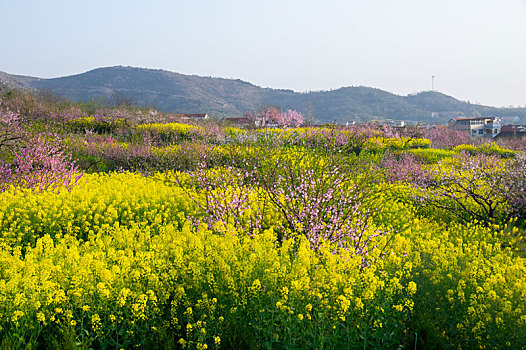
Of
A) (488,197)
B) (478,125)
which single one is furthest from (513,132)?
(488,197)

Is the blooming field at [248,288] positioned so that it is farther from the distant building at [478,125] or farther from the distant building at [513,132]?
the distant building at [478,125]

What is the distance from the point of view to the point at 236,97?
136m

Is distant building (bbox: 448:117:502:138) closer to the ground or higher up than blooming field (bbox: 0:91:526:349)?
higher up

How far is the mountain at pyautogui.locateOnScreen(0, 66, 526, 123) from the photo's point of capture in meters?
117

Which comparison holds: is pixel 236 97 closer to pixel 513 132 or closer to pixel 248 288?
pixel 513 132

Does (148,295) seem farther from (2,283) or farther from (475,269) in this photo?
(475,269)

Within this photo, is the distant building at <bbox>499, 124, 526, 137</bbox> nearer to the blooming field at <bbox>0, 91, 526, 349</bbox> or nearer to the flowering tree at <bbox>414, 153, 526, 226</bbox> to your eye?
the flowering tree at <bbox>414, 153, 526, 226</bbox>

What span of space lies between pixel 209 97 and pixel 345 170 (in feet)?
414

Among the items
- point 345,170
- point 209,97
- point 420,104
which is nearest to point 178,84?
point 209,97

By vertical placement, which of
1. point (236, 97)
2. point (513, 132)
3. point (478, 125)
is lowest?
point (513, 132)

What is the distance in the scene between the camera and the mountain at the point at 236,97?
117000mm

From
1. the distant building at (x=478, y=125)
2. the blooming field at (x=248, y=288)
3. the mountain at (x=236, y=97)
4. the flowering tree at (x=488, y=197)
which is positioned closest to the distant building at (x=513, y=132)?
the distant building at (x=478, y=125)

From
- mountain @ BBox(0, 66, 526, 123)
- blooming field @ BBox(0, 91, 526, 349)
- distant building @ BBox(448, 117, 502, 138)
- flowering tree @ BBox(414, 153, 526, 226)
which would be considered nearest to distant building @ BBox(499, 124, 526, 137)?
distant building @ BBox(448, 117, 502, 138)

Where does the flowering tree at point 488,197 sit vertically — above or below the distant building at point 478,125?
below
